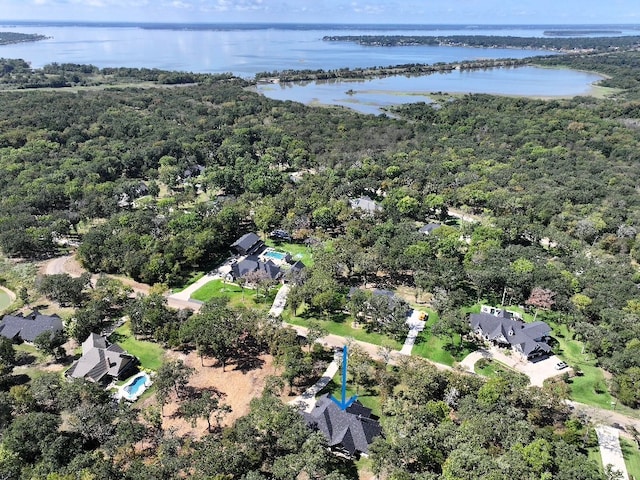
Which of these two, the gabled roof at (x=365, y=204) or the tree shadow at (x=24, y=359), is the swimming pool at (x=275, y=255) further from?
the tree shadow at (x=24, y=359)

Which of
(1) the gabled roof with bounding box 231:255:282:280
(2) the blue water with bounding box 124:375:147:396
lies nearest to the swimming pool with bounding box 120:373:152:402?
(2) the blue water with bounding box 124:375:147:396

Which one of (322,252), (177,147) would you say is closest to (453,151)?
(322,252)

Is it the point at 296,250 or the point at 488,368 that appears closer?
the point at 488,368

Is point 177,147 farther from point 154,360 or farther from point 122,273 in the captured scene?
point 154,360

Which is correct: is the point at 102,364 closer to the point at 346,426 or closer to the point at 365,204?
the point at 346,426

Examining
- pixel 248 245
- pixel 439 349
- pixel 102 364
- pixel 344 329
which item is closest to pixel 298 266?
pixel 248 245

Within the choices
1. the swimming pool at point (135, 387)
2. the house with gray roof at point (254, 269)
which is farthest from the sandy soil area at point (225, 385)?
the house with gray roof at point (254, 269)
